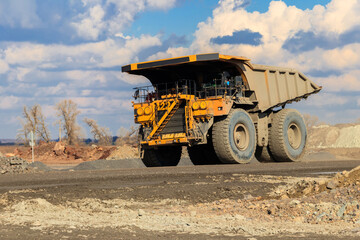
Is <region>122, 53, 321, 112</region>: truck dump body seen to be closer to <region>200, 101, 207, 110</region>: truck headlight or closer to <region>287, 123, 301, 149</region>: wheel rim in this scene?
<region>287, 123, 301, 149</region>: wheel rim

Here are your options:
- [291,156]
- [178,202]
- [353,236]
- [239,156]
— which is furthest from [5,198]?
[291,156]

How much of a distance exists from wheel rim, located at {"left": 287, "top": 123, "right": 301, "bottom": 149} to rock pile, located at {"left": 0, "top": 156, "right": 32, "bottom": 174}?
35.4 feet

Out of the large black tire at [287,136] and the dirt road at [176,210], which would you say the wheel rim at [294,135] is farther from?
the dirt road at [176,210]

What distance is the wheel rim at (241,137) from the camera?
19172mm

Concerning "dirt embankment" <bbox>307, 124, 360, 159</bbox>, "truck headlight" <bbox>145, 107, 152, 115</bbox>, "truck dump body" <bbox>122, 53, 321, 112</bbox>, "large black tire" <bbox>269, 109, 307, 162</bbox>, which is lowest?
"dirt embankment" <bbox>307, 124, 360, 159</bbox>

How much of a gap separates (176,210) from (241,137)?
35.1ft

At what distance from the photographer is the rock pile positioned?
67.5 ft

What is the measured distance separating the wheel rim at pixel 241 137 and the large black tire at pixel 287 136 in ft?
7.63

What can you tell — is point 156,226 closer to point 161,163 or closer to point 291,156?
point 161,163

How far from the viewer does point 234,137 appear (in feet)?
61.8

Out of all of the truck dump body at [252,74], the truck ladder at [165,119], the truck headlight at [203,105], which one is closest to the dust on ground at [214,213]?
the truck headlight at [203,105]

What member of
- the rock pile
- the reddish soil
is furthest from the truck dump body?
the reddish soil

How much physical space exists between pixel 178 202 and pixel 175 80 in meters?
10.9

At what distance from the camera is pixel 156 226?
741 cm
